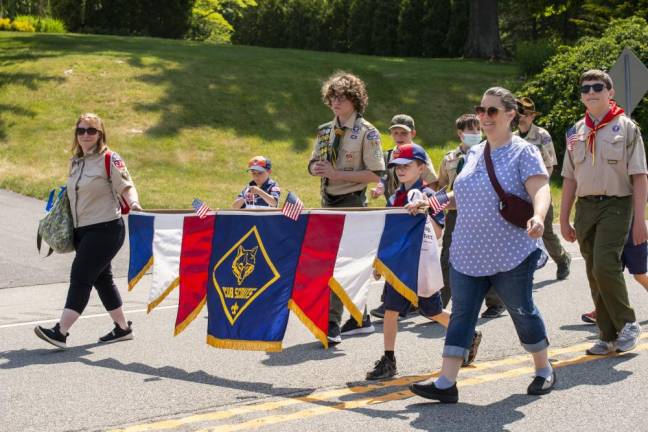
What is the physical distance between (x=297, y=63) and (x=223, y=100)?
218 inches

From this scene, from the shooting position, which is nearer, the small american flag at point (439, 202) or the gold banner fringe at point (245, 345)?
the small american flag at point (439, 202)

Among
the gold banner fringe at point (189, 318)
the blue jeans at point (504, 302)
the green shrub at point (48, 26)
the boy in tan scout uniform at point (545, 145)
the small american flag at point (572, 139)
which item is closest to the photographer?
the blue jeans at point (504, 302)

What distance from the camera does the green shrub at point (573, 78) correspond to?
21.2m

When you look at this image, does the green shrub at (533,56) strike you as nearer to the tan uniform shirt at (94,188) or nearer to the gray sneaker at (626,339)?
the gray sneaker at (626,339)

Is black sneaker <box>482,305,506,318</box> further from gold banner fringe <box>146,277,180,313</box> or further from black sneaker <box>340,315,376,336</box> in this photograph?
gold banner fringe <box>146,277,180,313</box>

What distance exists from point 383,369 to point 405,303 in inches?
18.6

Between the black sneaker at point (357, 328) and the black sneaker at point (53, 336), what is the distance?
89.0 inches

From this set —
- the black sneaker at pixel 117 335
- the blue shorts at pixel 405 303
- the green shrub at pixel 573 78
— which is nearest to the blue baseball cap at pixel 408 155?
the blue shorts at pixel 405 303

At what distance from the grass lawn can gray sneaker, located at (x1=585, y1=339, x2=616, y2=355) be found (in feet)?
34.2

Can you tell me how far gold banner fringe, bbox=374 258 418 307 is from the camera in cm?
657

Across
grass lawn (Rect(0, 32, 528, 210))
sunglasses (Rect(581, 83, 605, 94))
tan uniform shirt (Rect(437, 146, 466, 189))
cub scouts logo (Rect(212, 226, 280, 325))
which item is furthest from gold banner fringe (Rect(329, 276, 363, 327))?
grass lawn (Rect(0, 32, 528, 210))

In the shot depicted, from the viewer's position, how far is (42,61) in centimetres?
2609

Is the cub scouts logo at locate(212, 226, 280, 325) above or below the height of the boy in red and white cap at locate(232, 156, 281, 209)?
below

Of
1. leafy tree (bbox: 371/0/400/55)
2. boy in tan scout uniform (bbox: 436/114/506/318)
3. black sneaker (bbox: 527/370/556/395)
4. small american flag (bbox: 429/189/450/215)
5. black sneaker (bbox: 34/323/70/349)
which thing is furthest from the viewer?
leafy tree (bbox: 371/0/400/55)
